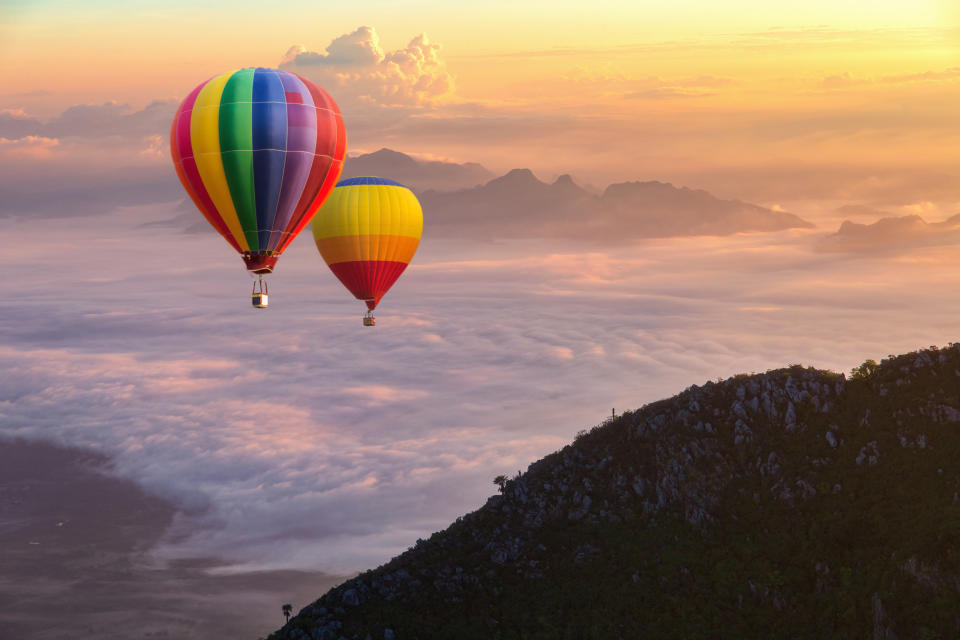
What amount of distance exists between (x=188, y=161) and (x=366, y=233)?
3614cm

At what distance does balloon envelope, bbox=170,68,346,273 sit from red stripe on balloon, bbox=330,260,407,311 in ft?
92.3

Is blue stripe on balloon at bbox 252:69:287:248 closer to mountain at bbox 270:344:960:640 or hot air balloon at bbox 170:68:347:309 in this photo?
hot air balloon at bbox 170:68:347:309

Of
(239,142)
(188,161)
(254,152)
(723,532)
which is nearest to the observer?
(239,142)

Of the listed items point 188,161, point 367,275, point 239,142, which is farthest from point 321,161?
point 367,275

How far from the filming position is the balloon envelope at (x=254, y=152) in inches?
4943

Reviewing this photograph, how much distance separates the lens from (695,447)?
142500 millimetres

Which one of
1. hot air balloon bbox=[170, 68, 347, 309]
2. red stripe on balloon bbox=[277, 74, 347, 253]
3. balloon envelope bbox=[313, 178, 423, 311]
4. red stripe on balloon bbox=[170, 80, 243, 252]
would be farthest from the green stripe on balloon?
balloon envelope bbox=[313, 178, 423, 311]

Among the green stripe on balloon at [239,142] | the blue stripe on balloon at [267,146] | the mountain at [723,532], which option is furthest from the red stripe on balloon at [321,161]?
the mountain at [723,532]

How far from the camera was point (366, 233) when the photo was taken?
158m

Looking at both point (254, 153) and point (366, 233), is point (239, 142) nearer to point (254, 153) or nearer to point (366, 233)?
point (254, 153)

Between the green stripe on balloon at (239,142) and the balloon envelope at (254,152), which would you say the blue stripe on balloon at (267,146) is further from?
the green stripe on balloon at (239,142)

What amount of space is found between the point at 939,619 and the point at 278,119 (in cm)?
8999

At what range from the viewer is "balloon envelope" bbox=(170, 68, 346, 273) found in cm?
12556

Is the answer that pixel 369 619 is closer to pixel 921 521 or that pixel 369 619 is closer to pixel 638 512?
pixel 638 512
